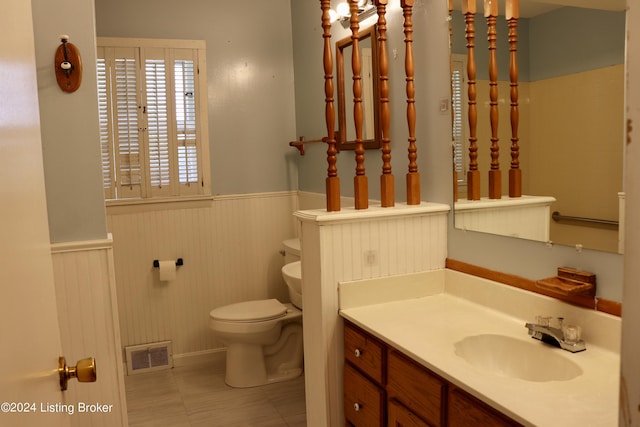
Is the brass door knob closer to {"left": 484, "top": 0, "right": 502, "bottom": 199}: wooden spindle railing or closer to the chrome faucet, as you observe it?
the chrome faucet

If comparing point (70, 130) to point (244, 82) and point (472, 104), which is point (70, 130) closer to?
point (472, 104)

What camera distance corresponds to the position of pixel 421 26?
228 centimetres

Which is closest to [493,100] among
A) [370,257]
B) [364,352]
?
[370,257]

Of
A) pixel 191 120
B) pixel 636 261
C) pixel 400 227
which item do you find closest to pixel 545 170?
pixel 400 227

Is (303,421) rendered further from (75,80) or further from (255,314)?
(75,80)

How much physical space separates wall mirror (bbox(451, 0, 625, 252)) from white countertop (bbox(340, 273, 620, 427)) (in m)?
0.27

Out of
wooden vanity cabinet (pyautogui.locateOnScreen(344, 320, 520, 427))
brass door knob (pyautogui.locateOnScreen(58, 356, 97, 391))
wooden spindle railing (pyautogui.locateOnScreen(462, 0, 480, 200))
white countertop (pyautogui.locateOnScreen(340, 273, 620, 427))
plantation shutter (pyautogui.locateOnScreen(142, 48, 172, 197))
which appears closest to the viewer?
brass door knob (pyautogui.locateOnScreen(58, 356, 97, 391))

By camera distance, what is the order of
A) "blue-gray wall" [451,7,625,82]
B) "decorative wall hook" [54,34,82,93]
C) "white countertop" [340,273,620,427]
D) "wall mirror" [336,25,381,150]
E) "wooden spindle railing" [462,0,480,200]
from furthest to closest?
"wall mirror" [336,25,381,150] → "decorative wall hook" [54,34,82,93] → "wooden spindle railing" [462,0,480,200] → "blue-gray wall" [451,7,625,82] → "white countertop" [340,273,620,427]

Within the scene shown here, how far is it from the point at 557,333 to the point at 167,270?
2.67m

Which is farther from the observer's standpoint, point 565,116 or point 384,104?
point 384,104

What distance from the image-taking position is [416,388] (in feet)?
5.25

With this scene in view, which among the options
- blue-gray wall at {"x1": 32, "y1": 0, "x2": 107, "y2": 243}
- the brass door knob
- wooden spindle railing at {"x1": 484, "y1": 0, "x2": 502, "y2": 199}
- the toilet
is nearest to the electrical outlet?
wooden spindle railing at {"x1": 484, "y1": 0, "x2": 502, "y2": 199}

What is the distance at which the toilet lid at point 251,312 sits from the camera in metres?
3.27

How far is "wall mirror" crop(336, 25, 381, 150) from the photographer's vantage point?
266 centimetres
